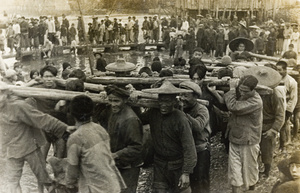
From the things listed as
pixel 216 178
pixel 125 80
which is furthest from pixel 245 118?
pixel 125 80

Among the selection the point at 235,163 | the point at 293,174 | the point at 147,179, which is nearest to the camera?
the point at 293,174

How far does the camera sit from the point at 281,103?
5.17 meters

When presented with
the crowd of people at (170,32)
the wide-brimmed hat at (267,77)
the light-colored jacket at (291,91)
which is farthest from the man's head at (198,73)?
the crowd of people at (170,32)

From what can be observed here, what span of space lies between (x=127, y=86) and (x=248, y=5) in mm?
4026

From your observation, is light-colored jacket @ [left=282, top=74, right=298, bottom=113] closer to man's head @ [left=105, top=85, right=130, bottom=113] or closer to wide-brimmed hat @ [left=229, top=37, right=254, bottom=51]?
wide-brimmed hat @ [left=229, top=37, right=254, bottom=51]

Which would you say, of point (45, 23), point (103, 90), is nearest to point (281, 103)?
point (103, 90)

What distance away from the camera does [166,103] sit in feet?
13.4

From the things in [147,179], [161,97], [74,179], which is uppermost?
[161,97]

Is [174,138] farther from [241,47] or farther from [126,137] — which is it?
[241,47]

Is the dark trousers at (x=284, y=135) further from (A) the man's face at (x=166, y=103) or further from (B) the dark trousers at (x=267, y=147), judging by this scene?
(A) the man's face at (x=166, y=103)

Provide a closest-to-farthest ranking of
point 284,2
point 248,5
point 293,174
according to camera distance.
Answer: point 293,174, point 284,2, point 248,5

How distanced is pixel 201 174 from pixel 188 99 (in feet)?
3.36

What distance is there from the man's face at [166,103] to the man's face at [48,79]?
5.74 ft

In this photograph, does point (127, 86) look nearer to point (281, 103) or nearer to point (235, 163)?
point (235, 163)
